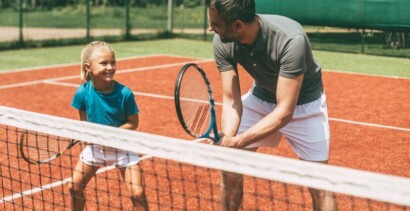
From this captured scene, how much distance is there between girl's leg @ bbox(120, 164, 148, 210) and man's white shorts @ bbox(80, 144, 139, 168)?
→ 0.05 metres

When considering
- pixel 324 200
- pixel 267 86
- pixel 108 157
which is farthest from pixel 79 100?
pixel 324 200

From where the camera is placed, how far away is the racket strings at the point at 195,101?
4980 millimetres

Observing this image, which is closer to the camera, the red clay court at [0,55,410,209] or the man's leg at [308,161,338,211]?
the man's leg at [308,161,338,211]

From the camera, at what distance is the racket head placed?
4945 mm

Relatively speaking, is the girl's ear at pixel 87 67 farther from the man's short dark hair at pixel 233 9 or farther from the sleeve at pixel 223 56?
the man's short dark hair at pixel 233 9

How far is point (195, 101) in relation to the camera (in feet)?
16.6

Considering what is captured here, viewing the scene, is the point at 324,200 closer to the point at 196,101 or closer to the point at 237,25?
the point at 196,101

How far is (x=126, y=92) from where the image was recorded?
484cm

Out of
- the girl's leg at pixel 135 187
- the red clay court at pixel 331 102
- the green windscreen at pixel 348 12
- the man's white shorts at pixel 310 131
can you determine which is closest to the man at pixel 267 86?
the man's white shorts at pixel 310 131

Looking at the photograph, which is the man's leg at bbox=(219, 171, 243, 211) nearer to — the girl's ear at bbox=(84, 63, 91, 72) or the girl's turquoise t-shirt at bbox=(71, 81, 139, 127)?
the girl's turquoise t-shirt at bbox=(71, 81, 139, 127)

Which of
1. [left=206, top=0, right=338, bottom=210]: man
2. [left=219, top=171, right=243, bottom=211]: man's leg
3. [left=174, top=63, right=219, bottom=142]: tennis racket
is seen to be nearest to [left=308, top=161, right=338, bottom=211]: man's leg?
[left=206, top=0, right=338, bottom=210]: man

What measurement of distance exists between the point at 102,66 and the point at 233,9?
1.19 m

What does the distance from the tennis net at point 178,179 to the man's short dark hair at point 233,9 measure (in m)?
0.86

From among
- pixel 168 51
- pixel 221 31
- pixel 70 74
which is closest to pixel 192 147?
pixel 221 31
